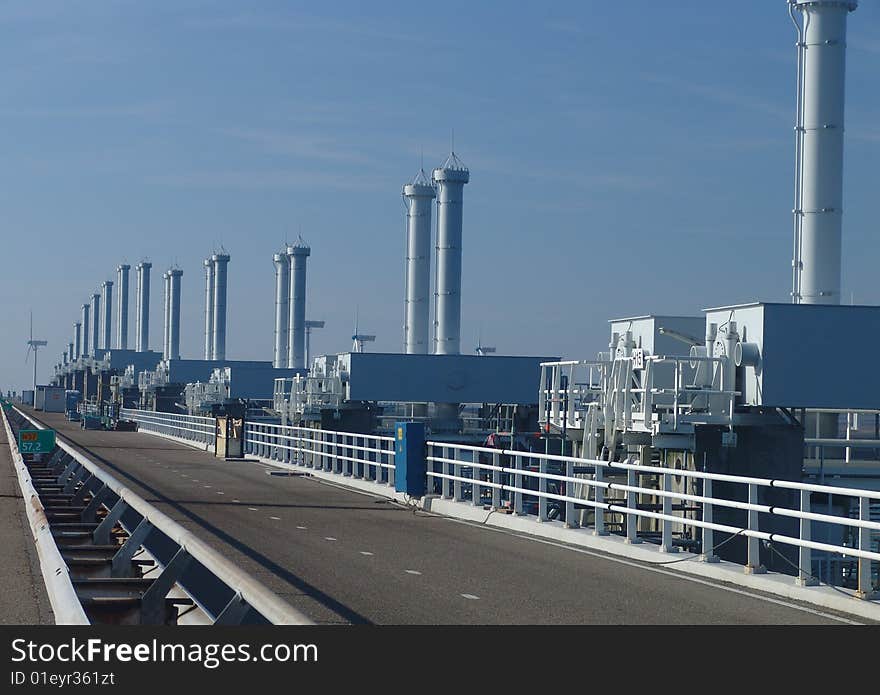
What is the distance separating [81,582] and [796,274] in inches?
1353

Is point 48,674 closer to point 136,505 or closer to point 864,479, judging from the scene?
point 136,505

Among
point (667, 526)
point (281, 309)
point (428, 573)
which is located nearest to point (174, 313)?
point (281, 309)

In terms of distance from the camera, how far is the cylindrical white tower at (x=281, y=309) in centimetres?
11844

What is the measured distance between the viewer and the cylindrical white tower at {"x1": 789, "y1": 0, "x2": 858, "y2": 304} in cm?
4269

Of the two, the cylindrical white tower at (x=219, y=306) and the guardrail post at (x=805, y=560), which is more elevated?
the cylindrical white tower at (x=219, y=306)

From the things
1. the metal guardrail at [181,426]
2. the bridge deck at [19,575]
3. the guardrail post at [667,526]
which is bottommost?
the metal guardrail at [181,426]

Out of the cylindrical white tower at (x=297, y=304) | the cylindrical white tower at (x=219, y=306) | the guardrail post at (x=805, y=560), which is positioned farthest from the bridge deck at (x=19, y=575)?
the cylindrical white tower at (x=219, y=306)

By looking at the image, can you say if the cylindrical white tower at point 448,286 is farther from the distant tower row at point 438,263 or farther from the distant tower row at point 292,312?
the distant tower row at point 292,312

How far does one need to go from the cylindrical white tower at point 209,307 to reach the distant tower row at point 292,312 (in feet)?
63.0

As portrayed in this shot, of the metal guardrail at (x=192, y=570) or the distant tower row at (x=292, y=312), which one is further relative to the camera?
the distant tower row at (x=292, y=312)

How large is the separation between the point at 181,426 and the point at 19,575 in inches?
2284

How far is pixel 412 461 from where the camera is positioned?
26.2m

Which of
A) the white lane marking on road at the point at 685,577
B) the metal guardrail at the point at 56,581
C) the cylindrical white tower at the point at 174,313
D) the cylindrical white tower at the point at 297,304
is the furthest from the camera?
the cylindrical white tower at the point at 174,313

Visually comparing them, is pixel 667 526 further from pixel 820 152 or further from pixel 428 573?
pixel 820 152
